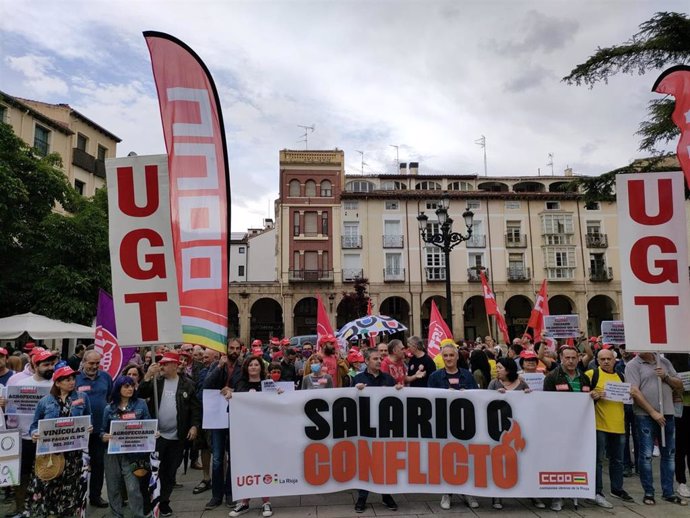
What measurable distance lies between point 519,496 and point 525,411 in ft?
3.08

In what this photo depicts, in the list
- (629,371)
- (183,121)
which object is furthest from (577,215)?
(183,121)

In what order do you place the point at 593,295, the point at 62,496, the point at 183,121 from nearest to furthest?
the point at 62,496, the point at 183,121, the point at 593,295

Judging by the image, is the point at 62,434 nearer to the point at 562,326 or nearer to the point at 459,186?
the point at 562,326

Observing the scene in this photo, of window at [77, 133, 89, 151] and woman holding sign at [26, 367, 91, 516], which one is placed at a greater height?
window at [77, 133, 89, 151]

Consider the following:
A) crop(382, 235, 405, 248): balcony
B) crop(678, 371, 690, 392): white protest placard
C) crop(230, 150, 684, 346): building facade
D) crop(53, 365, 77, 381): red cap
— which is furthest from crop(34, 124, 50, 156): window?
crop(678, 371, 690, 392): white protest placard

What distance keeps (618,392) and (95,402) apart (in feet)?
20.8

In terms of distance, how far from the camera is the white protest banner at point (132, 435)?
209 inches

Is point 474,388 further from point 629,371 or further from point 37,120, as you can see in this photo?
point 37,120

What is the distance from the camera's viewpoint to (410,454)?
587 centimetres

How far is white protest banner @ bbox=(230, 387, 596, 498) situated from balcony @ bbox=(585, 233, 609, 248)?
41447mm

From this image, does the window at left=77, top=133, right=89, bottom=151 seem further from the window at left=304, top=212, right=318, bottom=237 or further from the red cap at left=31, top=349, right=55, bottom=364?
the red cap at left=31, top=349, right=55, bottom=364

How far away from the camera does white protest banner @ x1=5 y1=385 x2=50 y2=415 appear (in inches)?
227

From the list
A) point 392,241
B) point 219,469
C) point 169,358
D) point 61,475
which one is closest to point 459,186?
point 392,241

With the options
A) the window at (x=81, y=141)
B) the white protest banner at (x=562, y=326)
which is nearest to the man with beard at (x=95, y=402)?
the white protest banner at (x=562, y=326)
